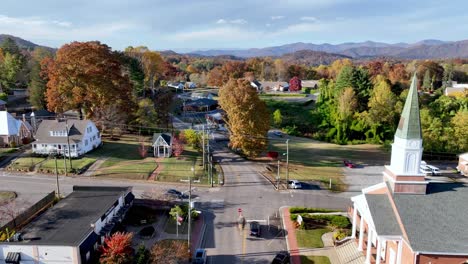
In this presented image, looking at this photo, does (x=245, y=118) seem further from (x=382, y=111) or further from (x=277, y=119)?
(x=382, y=111)

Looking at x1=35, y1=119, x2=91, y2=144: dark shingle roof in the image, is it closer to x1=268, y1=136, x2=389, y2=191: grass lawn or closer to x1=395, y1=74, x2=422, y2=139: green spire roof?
x1=268, y1=136, x2=389, y2=191: grass lawn

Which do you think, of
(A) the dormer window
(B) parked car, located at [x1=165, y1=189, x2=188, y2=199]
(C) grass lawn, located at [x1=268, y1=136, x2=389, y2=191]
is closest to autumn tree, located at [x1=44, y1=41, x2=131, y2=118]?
(A) the dormer window

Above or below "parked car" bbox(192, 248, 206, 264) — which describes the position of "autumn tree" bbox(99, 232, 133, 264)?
above

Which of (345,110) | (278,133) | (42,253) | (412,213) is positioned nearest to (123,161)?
(42,253)

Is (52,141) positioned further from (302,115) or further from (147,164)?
(302,115)

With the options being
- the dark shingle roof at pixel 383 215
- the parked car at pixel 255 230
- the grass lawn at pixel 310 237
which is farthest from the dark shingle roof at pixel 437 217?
the parked car at pixel 255 230

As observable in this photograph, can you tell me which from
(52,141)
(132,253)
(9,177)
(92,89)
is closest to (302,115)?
(92,89)
